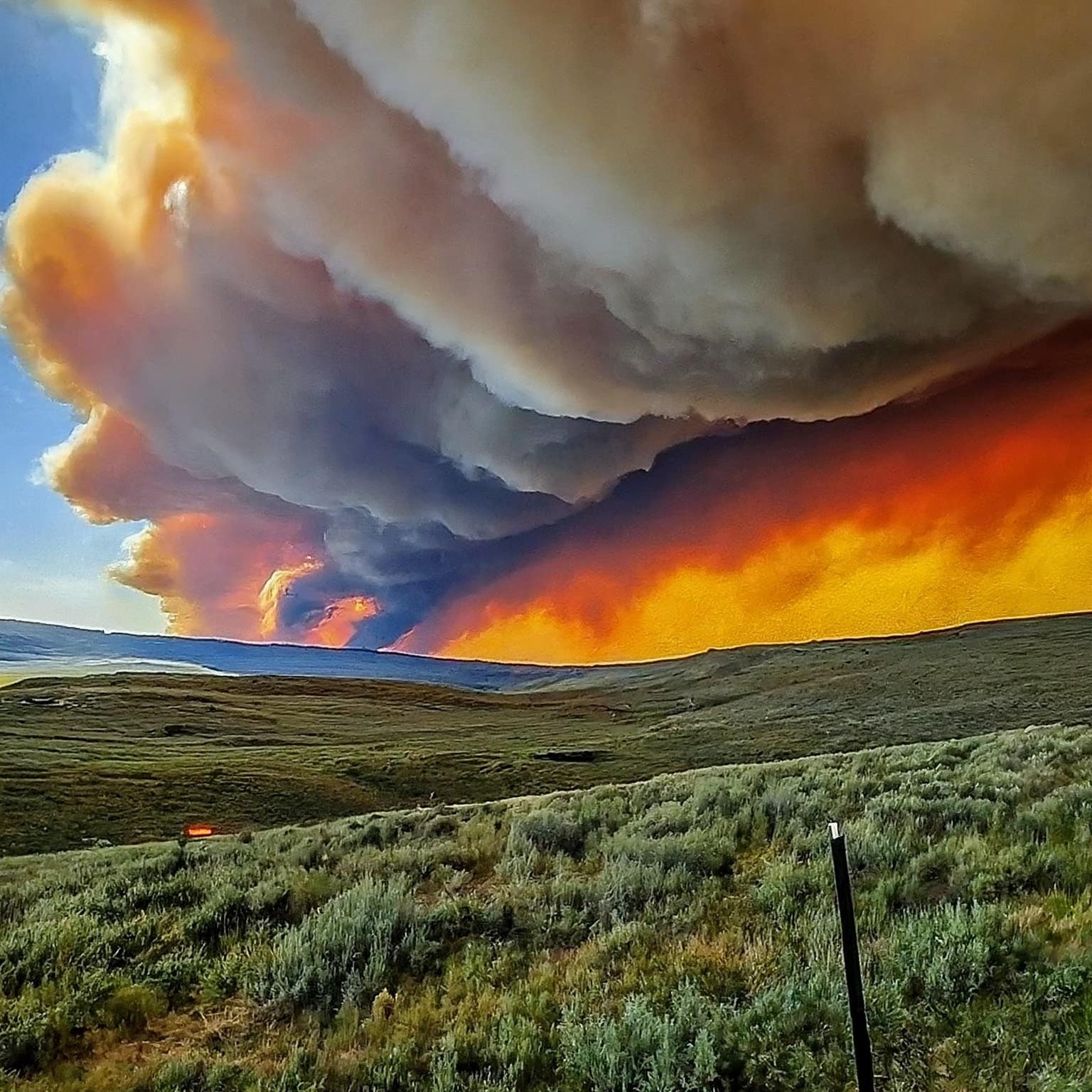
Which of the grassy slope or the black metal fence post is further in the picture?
the grassy slope

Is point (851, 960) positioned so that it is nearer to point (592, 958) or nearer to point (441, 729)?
point (592, 958)

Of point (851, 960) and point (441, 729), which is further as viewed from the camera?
point (441, 729)

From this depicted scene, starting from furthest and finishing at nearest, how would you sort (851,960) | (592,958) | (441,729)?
(441,729) → (592,958) → (851,960)

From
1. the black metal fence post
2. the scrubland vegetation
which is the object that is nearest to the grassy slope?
the scrubland vegetation

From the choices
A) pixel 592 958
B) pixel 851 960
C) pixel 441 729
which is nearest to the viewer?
pixel 851 960

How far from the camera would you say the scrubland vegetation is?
425 cm

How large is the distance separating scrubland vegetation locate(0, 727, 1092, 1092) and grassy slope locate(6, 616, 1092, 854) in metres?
21.9

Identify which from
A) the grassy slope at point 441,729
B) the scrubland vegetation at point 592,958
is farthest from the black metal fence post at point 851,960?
the grassy slope at point 441,729

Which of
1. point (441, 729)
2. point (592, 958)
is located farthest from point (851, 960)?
point (441, 729)

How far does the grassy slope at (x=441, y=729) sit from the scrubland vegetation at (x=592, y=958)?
71.9 ft

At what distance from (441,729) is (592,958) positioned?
63.7 m

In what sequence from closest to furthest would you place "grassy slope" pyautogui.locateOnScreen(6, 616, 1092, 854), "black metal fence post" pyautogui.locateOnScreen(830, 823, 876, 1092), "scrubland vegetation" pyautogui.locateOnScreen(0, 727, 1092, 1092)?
"black metal fence post" pyautogui.locateOnScreen(830, 823, 876, 1092), "scrubland vegetation" pyautogui.locateOnScreen(0, 727, 1092, 1092), "grassy slope" pyautogui.locateOnScreen(6, 616, 1092, 854)

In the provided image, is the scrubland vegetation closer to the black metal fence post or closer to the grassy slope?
the black metal fence post

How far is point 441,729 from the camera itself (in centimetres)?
6719
